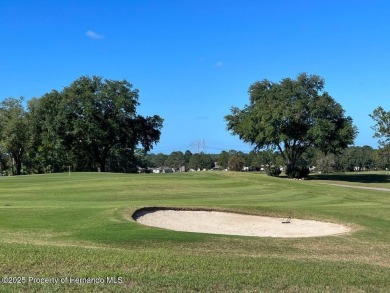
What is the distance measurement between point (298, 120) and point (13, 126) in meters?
43.8

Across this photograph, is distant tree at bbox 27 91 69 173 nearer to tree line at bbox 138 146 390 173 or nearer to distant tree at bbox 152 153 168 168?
tree line at bbox 138 146 390 173

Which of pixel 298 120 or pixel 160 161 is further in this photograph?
pixel 160 161

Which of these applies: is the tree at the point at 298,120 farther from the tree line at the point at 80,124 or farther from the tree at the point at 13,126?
the tree at the point at 13,126

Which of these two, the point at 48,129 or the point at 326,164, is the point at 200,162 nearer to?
the point at 326,164

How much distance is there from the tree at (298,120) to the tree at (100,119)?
49.7 ft

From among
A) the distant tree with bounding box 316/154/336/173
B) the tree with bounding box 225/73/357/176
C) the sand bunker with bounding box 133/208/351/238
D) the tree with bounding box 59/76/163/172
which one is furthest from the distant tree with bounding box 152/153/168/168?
the sand bunker with bounding box 133/208/351/238

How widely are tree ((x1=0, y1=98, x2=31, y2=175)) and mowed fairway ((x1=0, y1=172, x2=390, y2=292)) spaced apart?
5129 cm

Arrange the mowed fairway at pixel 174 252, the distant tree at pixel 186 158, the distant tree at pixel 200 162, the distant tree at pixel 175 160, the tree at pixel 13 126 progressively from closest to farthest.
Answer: the mowed fairway at pixel 174 252 → the tree at pixel 13 126 → the distant tree at pixel 200 162 → the distant tree at pixel 186 158 → the distant tree at pixel 175 160

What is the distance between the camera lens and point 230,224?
16.6 meters

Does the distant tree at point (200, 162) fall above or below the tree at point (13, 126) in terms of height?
below

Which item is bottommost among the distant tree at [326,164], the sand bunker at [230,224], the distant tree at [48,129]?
the sand bunker at [230,224]

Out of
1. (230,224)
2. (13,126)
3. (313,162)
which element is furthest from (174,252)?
Result: (313,162)

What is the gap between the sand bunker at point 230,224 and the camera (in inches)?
609

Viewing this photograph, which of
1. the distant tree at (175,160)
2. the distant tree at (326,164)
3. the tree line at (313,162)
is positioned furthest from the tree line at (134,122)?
the distant tree at (175,160)
